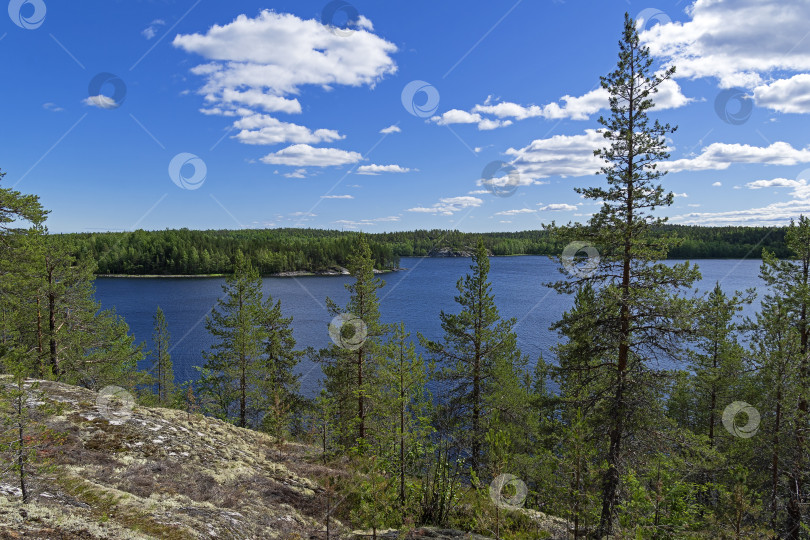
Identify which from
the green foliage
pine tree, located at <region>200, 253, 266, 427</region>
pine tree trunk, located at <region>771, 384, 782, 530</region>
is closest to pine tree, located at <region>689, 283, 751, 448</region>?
pine tree trunk, located at <region>771, 384, 782, 530</region>

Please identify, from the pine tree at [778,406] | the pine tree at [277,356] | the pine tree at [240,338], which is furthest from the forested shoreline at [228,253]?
the pine tree at [778,406]

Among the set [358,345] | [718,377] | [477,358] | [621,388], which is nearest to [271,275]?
[358,345]

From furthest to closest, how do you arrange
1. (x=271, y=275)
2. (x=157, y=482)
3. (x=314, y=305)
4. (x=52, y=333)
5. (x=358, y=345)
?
(x=271, y=275)
(x=314, y=305)
(x=358, y=345)
(x=52, y=333)
(x=157, y=482)

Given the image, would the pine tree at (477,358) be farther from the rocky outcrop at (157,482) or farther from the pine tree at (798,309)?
the pine tree at (798,309)

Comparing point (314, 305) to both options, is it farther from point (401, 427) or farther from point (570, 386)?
point (401, 427)

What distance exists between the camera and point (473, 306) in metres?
20.8

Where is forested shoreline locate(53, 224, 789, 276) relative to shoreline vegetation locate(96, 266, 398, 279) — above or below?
above

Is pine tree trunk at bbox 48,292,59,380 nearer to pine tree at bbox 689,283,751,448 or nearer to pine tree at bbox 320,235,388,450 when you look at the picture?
pine tree at bbox 320,235,388,450

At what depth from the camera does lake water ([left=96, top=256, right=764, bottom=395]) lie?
51.7 m

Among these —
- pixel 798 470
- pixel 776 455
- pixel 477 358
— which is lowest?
pixel 798 470

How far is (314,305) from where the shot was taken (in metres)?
83.9

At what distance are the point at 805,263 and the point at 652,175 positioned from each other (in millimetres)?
10645

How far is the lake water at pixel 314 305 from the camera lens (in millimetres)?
51688

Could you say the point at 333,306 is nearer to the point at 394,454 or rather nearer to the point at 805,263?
the point at 394,454
